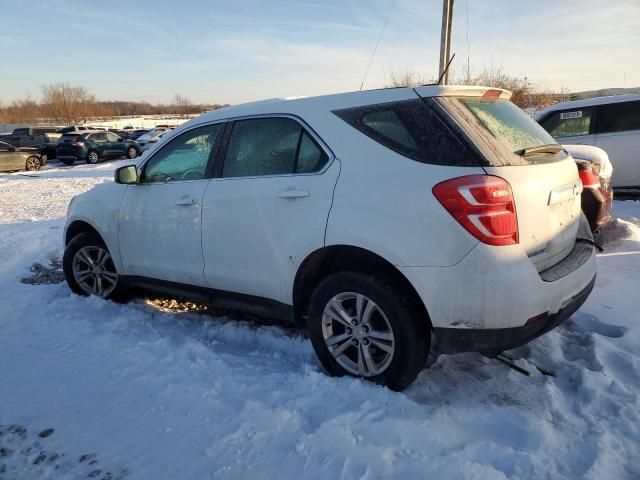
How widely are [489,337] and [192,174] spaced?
2465 millimetres

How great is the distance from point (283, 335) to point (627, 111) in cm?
781

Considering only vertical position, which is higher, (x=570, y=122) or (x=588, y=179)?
(x=570, y=122)

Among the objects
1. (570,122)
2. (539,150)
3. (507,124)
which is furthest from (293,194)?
(570,122)

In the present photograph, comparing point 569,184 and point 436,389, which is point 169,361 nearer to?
point 436,389

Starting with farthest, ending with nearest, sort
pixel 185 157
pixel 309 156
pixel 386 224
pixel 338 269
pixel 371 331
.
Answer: pixel 185 157, pixel 309 156, pixel 338 269, pixel 371 331, pixel 386 224

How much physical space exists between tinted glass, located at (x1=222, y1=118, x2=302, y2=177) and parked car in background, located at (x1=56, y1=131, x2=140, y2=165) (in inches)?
888

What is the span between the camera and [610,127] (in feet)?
28.6

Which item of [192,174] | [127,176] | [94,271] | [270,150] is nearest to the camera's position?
[270,150]

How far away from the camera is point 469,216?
252 centimetres

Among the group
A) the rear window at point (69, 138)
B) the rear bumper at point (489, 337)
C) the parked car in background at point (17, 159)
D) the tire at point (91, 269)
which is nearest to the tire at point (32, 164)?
the parked car in background at point (17, 159)

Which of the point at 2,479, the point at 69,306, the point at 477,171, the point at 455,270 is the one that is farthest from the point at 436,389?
the point at 69,306

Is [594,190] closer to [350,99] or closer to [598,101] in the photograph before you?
[350,99]

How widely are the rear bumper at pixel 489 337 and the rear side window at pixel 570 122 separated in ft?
23.4

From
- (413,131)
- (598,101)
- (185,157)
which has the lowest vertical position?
(185,157)
